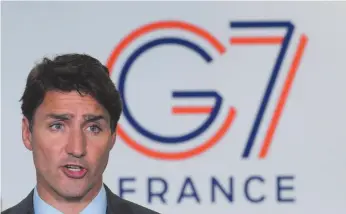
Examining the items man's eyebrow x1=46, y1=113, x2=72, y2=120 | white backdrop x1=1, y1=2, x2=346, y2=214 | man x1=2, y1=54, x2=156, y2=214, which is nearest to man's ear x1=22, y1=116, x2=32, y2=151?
man x1=2, y1=54, x2=156, y2=214

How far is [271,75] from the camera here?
3592 millimetres

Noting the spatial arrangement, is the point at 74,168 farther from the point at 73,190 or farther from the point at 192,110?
the point at 192,110

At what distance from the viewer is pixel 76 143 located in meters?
1.56

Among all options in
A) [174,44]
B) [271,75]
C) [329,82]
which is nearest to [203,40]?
[174,44]

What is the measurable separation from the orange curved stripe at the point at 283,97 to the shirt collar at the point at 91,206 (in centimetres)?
202

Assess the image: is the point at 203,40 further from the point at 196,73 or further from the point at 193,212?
the point at 193,212

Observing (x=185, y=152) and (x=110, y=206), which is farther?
(x=185, y=152)

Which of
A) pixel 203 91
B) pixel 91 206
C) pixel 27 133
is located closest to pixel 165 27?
pixel 203 91

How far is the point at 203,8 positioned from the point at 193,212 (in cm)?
102

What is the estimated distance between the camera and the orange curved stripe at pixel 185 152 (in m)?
3.58

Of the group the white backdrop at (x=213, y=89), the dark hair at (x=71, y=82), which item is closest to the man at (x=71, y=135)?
the dark hair at (x=71, y=82)

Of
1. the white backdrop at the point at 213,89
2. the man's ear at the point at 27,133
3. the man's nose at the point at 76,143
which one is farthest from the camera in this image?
the white backdrop at the point at 213,89

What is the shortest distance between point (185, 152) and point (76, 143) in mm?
2055

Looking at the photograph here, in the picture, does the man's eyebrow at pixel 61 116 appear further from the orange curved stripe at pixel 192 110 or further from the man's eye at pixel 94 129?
the orange curved stripe at pixel 192 110
